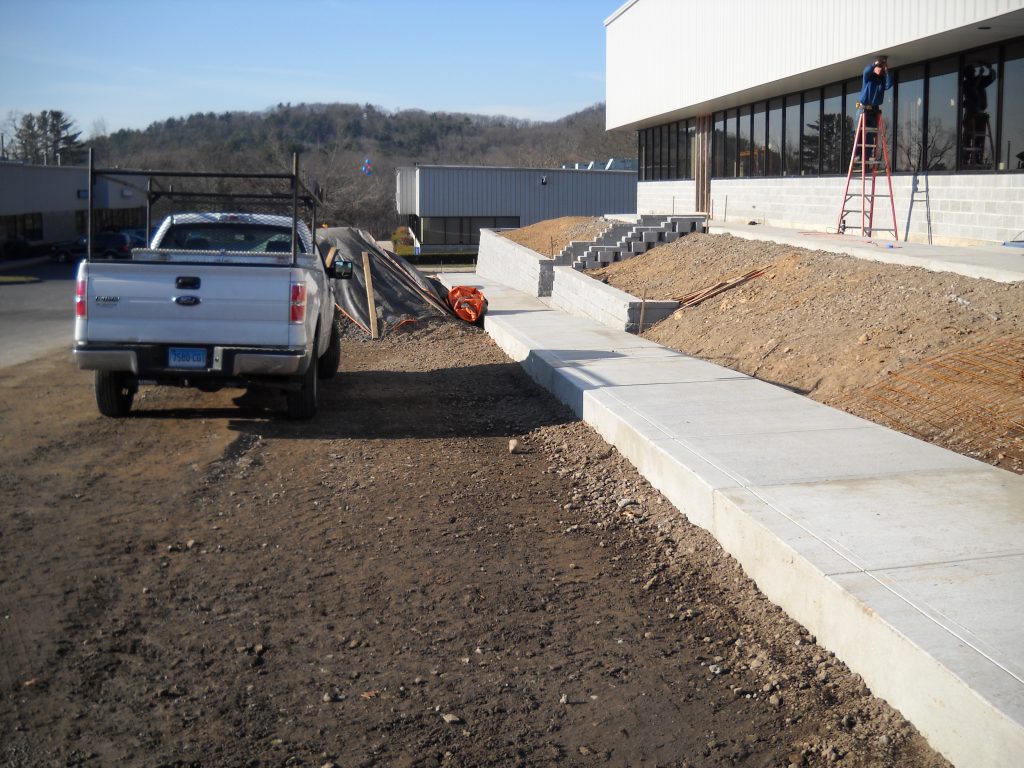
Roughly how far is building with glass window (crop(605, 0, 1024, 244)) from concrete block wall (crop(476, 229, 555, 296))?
16.8 ft

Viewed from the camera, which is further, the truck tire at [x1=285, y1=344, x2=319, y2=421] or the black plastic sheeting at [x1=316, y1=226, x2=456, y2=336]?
the black plastic sheeting at [x1=316, y1=226, x2=456, y2=336]

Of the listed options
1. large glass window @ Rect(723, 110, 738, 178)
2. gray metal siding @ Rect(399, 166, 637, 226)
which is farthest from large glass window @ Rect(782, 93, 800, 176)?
gray metal siding @ Rect(399, 166, 637, 226)

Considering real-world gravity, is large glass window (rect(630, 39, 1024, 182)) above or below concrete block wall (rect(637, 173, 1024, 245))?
above

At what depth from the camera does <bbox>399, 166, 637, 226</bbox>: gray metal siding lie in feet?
168

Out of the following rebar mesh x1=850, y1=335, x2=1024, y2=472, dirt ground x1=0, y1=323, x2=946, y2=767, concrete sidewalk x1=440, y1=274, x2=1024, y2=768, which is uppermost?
rebar mesh x1=850, y1=335, x2=1024, y2=472

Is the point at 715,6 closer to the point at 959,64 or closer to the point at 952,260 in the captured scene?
the point at 959,64

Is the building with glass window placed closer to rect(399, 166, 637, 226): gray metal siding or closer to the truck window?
the truck window

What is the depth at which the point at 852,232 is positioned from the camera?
1892 centimetres

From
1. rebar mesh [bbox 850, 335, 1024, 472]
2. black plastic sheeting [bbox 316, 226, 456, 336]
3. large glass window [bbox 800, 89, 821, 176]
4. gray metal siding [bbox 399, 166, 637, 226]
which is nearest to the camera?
rebar mesh [bbox 850, 335, 1024, 472]

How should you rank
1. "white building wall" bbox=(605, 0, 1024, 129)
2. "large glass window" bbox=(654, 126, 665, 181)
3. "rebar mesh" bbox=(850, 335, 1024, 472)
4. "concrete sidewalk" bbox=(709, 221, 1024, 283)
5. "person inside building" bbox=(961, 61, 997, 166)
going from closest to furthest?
"rebar mesh" bbox=(850, 335, 1024, 472) < "concrete sidewalk" bbox=(709, 221, 1024, 283) < "white building wall" bbox=(605, 0, 1024, 129) < "person inside building" bbox=(961, 61, 997, 166) < "large glass window" bbox=(654, 126, 665, 181)

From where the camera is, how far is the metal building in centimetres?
5131

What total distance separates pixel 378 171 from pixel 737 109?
7896 centimetres

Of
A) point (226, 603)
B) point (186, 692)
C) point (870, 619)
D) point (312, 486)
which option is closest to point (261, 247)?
point (312, 486)

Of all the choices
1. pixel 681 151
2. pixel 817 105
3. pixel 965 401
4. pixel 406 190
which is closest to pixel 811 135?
pixel 817 105
